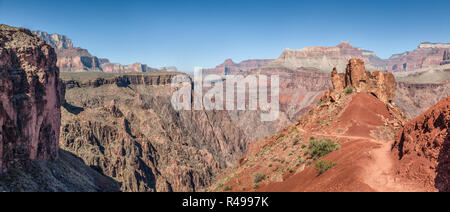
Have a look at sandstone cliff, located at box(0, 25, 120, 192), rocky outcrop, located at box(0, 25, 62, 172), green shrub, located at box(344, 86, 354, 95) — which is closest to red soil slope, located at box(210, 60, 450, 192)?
green shrub, located at box(344, 86, 354, 95)

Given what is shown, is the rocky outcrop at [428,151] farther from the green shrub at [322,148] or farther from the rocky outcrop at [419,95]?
the rocky outcrop at [419,95]

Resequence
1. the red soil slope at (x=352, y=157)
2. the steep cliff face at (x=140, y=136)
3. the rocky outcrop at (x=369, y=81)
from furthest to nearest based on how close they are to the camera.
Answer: the steep cliff face at (x=140, y=136) → the rocky outcrop at (x=369, y=81) → the red soil slope at (x=352, y=157)

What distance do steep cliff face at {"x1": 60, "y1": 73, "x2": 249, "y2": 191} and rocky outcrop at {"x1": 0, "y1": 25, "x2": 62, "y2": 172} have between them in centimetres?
3327

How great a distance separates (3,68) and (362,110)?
1476 inches

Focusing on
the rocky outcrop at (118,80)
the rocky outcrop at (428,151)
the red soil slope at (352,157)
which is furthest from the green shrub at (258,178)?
the rocky outcrop at (118,80)

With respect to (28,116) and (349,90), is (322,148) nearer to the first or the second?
(349,90)

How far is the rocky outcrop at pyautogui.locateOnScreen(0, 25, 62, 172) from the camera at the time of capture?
1122 inches

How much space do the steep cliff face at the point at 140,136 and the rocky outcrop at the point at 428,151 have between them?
224ft

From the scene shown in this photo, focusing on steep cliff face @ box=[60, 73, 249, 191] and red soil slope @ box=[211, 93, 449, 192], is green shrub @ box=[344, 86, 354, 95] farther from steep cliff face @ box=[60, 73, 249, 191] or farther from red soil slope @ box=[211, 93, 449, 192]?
steep cliff face @ box=[60, 73, 249, 191]

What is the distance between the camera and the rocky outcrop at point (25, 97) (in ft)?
93.5

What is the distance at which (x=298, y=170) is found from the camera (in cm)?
2269

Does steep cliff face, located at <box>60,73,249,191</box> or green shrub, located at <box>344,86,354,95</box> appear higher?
green shrub, located at <box>344,86,354,95</box>
